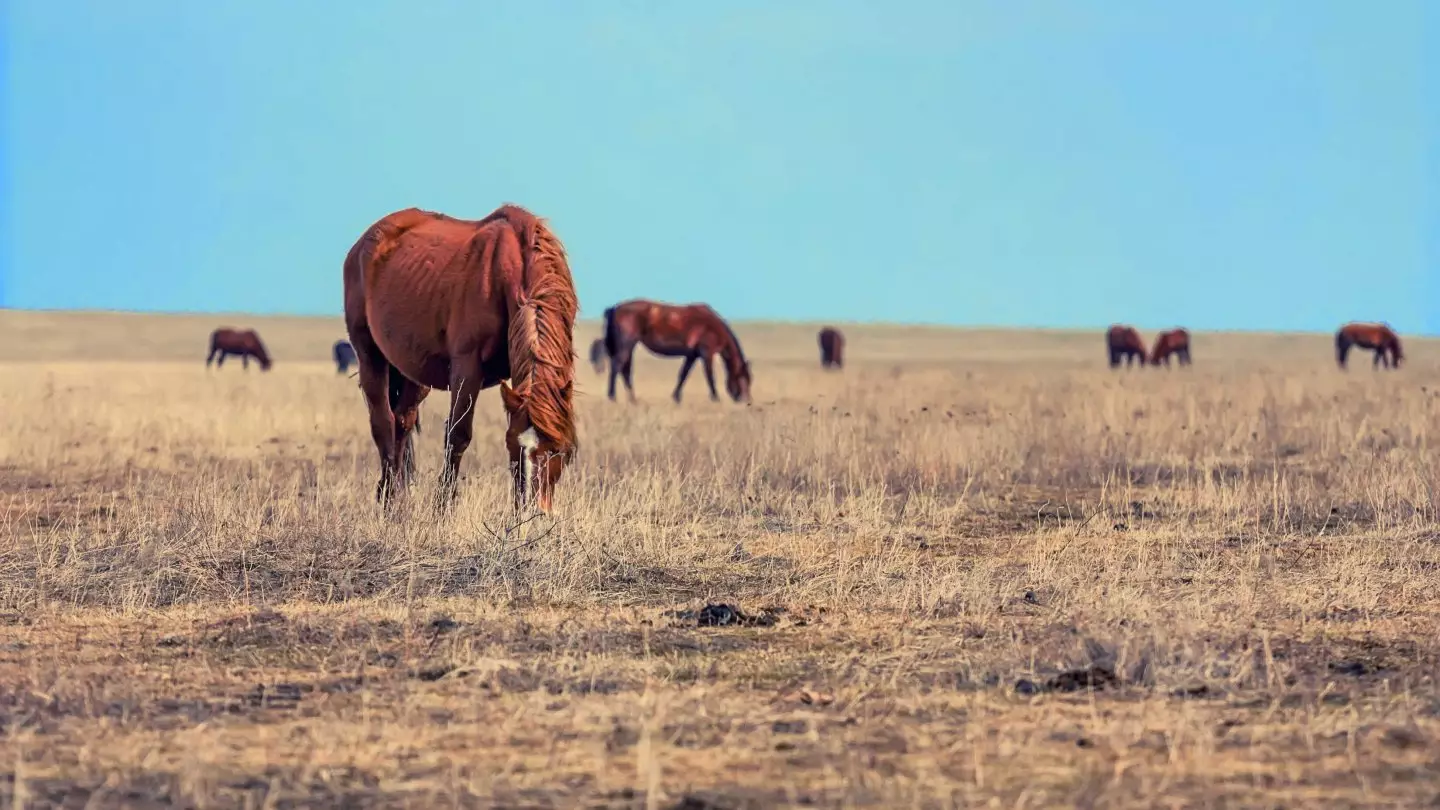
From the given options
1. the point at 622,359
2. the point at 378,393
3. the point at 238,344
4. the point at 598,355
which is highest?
the point at 238,344

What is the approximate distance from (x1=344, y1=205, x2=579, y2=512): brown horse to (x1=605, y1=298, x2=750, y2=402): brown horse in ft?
51.5

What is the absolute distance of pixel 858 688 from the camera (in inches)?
200

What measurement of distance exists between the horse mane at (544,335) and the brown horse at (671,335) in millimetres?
17063

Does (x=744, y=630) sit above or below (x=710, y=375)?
below

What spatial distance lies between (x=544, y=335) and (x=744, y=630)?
284 cm

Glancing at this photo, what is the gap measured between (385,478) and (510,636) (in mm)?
4591

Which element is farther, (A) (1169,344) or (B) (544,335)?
(A) (1169,344)

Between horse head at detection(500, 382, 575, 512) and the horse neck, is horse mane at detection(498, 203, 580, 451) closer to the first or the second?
horse head at detection(500, 382, 575, 512)

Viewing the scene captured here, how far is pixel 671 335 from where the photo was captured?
27.8 metres

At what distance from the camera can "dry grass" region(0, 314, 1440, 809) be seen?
4098 millimetres

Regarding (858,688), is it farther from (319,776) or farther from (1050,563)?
(1050,563)

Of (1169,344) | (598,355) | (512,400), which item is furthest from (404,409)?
(1169,344)

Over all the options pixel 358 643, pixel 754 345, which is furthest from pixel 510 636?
pixel 754 345

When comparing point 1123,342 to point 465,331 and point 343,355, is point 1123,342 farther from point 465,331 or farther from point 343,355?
point 465,331
